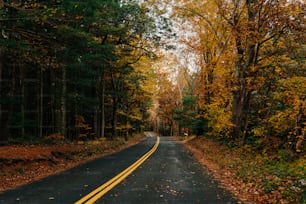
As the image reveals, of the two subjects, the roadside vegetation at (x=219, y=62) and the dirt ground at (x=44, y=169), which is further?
the roadside vegetation at (x=219, y=62)

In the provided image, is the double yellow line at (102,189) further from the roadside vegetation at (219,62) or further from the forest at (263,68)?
the forest at (263,68)

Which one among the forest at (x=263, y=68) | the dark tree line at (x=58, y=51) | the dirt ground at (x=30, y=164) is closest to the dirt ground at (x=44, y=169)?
the dirt ground at (x=30, y=164)

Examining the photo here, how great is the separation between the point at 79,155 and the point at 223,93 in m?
12.1

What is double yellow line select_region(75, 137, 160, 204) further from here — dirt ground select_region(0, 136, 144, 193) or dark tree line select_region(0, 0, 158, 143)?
dark tree line select_region(0, 0, 158, 143)

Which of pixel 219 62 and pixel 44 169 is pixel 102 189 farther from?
pixel 219 62

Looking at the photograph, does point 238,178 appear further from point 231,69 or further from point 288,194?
point 231,69

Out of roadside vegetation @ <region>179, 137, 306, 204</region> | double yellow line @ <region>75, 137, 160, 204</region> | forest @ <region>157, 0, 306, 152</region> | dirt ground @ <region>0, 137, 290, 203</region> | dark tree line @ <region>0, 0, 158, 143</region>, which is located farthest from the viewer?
dark tree line @ <region>0, 0, 158, 143</region>

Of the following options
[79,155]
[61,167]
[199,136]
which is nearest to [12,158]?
[61,167]

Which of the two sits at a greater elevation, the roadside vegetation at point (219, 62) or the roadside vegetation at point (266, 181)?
the roadside vegetation at point (219, 62)

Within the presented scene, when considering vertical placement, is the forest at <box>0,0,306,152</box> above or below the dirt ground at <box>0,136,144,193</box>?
above

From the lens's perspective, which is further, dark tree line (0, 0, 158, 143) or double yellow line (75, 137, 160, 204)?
dark tree line (0, 0, 158, 143)

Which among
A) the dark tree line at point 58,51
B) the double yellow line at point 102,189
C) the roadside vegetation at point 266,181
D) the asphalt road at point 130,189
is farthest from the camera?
the dark tree line at point 58,51

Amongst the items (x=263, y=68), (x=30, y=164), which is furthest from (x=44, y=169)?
(x=263, y=68)

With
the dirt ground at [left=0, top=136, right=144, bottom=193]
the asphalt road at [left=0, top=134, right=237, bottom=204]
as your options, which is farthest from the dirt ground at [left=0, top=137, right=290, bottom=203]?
the asphalt road at [left=0, top=134, right=237, bottom=204]
